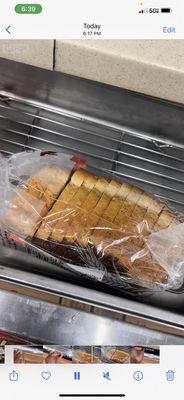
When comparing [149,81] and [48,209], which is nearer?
[149,81]

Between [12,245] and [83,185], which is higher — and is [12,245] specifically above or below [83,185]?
below

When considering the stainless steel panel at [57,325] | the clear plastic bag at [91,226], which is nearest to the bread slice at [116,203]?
the clear plastic bag at [91,226]

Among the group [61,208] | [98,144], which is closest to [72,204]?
[61,208]

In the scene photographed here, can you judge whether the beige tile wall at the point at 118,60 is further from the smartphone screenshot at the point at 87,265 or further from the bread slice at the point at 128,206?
the bread slice at the point at 128,206
